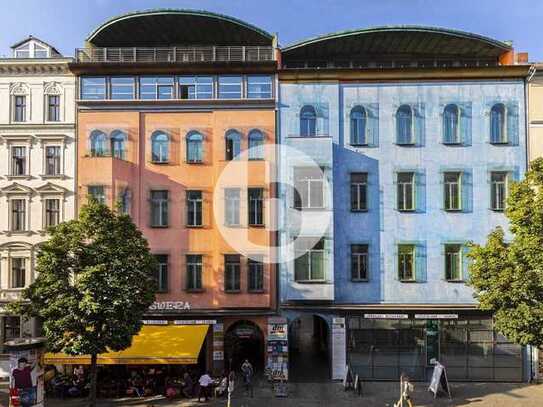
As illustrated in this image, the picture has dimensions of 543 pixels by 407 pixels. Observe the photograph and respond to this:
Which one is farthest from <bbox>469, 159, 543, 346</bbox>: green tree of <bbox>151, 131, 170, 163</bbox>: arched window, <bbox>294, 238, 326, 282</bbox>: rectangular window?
<bbox>151, 131, 170, 163</bbox>: arched window

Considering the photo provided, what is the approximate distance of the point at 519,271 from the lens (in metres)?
21.8

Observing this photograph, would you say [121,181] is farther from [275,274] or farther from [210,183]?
[275,274]

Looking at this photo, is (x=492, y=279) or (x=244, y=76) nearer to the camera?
(x=492, y=279)

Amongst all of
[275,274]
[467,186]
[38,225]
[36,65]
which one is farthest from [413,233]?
[36,65]

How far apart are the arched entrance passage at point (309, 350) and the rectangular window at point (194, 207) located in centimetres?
821

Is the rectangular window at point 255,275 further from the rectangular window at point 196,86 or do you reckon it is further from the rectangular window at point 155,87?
the rectangular window at point 155,87

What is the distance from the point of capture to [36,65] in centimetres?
2906

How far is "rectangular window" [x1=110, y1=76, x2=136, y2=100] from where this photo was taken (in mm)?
29031

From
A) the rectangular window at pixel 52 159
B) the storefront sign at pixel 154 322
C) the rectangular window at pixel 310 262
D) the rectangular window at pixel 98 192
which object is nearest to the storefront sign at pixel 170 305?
the storefront sign at pixel 154 322

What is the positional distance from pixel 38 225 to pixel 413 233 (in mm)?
21813

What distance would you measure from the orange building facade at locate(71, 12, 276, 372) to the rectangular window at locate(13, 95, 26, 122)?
3.43 metres

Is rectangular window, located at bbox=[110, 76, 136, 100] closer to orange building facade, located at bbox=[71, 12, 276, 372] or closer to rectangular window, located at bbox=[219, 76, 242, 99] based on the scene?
orange building facade, located at bbox=[71, 12, 276, 372]

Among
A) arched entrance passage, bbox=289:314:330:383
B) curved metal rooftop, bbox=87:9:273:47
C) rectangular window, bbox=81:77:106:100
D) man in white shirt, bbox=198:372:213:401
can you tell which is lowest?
arched entrance passage, bbox=289:314:330:383

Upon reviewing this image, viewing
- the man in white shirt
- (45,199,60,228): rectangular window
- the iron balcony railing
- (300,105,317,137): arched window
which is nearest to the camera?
the man in white shirt
